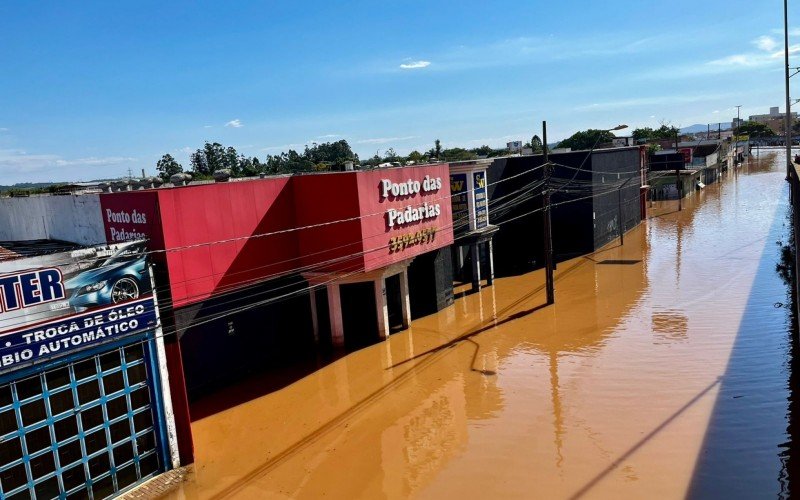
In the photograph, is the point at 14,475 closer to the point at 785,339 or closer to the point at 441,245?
the point at 441,245

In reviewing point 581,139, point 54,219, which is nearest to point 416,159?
point 54,219

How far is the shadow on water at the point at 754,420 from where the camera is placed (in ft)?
37.8

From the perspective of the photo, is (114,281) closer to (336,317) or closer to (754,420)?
(336,317)

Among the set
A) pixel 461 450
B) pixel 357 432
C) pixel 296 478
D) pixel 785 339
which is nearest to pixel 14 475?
pixel 296 478

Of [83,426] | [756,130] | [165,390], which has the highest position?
[756,130]

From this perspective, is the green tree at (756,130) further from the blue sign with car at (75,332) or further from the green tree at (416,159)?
the blue sign with car at (75,332)

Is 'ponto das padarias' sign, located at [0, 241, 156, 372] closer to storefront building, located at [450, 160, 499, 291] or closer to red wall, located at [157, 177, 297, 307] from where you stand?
red wall, located at [157, 177, 297, 307]

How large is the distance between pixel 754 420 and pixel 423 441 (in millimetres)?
8362

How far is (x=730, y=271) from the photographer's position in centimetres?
3002

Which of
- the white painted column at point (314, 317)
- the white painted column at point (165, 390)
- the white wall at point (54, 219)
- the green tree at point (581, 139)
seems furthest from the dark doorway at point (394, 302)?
the green tree at point (581, 139)

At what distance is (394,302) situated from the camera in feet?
81.9

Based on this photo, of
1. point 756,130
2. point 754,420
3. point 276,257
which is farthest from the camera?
point 756,130

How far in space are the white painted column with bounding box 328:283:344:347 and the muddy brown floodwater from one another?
1.21 meters

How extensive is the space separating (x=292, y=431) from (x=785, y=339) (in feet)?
55.2
